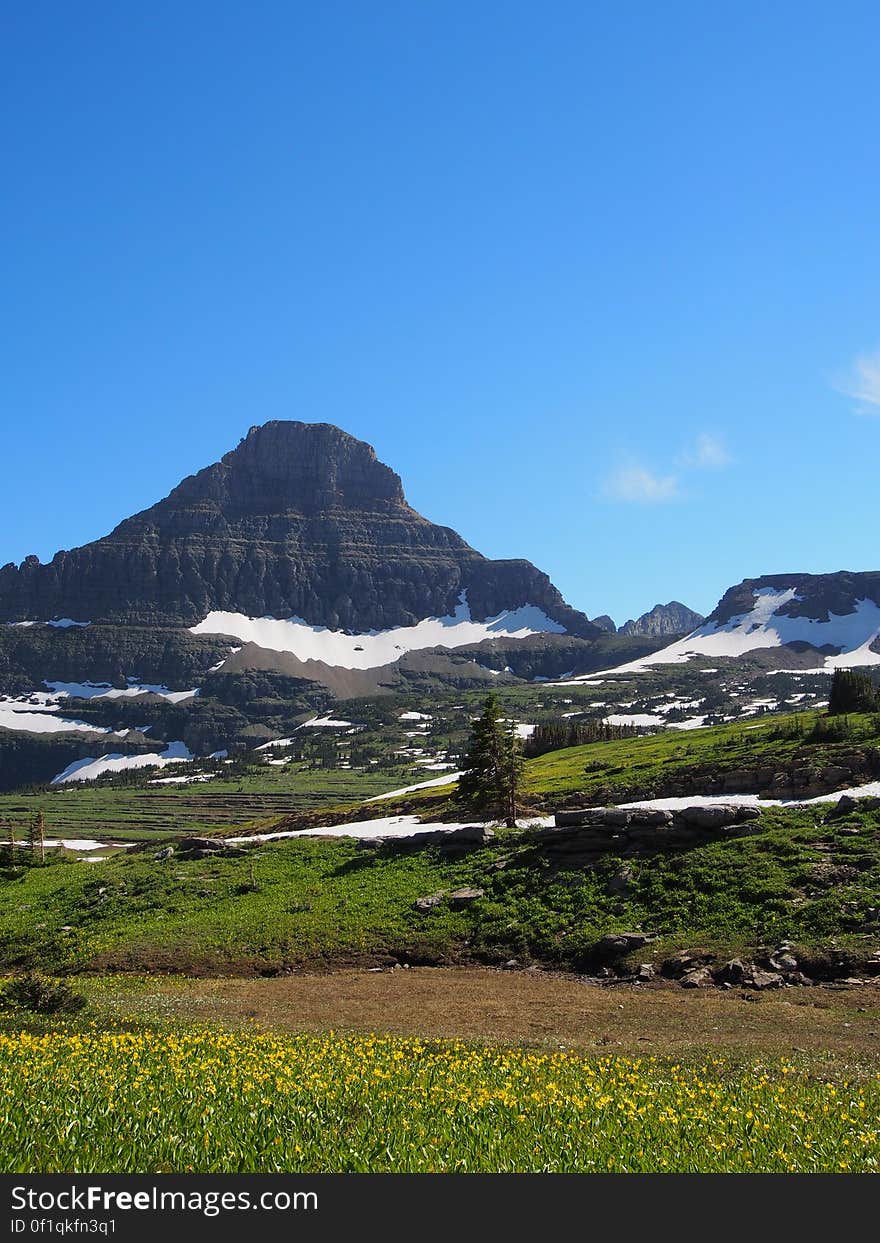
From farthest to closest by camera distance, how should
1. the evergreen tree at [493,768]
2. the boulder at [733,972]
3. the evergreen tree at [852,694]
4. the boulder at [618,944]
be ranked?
1. the evergreen tree at [852,694]
2. the evergreen tree at [493,768]
3. the boulder at [618,944]
4. the boulder at [733,972]

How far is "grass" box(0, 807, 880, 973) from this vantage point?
3019cm

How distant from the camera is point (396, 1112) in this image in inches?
415

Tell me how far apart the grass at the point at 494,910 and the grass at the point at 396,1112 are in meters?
16.2

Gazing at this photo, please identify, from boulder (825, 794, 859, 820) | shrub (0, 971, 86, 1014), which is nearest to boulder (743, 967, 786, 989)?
boulder (825, 794, 859, 820)

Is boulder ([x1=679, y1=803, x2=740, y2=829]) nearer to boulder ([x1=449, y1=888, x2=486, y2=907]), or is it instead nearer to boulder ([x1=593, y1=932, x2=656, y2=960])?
boulder ([x1=593, y1=932, x2=656, y2=960])

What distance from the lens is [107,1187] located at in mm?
7410

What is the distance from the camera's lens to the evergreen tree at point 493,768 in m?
56.7

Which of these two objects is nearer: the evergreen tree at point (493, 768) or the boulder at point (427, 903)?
the boulder at point (427, 903)

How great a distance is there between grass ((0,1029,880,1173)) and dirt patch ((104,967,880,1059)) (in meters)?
5.44

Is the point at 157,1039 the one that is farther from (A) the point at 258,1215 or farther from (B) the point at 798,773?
(B) the point at 798,773

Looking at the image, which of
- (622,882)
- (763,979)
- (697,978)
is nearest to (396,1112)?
(697,978)

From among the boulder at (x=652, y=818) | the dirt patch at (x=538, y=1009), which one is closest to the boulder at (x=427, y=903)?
the dirt patch at (x=538, y=1009)

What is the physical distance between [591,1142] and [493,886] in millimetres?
28990

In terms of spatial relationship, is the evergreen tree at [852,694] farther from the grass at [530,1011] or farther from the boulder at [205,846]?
the grass at [530,1011]
